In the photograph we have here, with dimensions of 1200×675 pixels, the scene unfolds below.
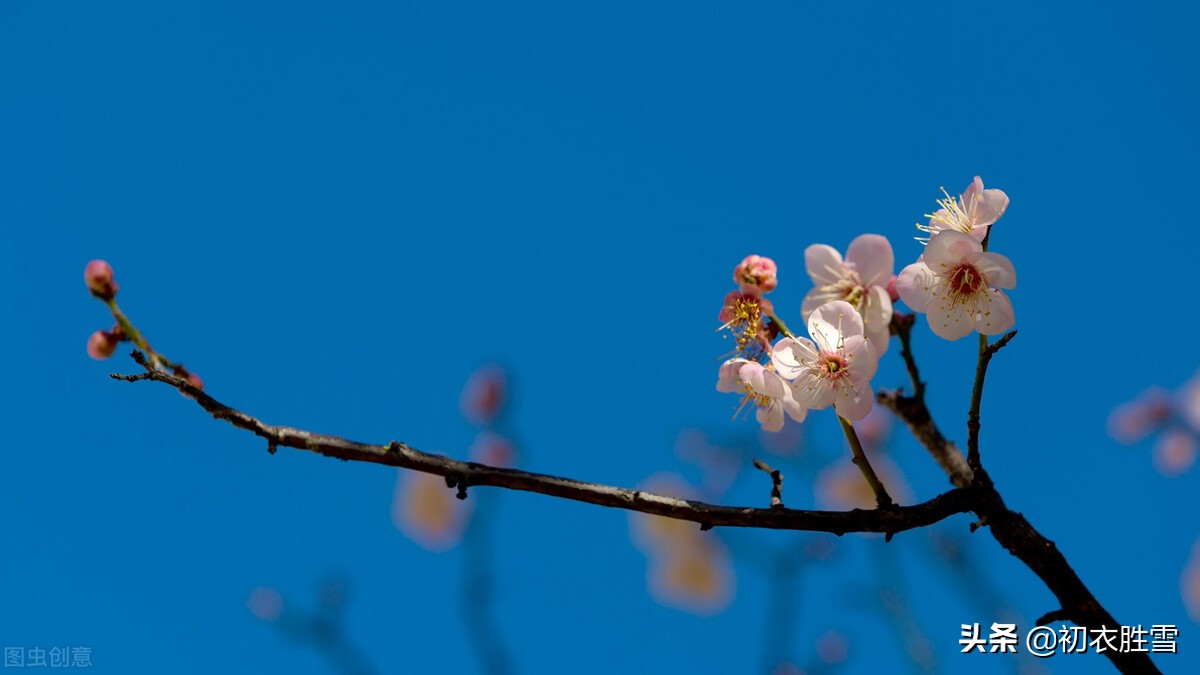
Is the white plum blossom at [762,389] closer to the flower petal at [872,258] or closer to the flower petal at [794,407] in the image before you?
the flower petal at [794,407]

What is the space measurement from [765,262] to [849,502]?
293cm

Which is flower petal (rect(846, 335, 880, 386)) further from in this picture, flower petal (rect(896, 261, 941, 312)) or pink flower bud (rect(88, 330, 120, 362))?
pink flower bud (rect(88, 330, 120, 362))

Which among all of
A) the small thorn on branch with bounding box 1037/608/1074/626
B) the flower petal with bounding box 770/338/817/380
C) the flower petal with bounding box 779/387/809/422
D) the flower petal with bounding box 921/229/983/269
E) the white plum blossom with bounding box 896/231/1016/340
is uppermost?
the flower petal with bounding box 921/229/983/269

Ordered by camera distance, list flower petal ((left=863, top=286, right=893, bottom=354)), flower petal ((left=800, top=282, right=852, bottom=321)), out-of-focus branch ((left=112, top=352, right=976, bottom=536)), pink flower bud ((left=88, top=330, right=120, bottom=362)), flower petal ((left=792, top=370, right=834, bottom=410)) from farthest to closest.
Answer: flower petal ((left=800, top=282, right=852, bottom=321)), flower petal ((left=863, top=286, right=893, bottom=354)), flower petal ((left=792, top=370, right=834, bottom=410)), pink flower bud ((left=88, top=330, right=120, bottom=362)), out-of-focus branch ((left=112, top=352, right=976, bottom=536))

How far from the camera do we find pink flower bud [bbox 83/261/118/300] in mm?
1533

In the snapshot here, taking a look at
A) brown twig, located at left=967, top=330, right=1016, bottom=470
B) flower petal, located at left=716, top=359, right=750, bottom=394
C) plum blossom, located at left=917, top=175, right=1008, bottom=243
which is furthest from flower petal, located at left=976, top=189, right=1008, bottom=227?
flower petal, located at left=716, top=359, right=750, bottom=394

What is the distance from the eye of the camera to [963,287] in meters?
1.77

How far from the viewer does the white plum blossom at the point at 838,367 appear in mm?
1693

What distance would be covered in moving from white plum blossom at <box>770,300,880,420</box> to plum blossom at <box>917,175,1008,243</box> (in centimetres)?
23

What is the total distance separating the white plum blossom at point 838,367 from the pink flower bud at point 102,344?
1155 millimetres

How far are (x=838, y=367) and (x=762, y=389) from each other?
0.48 ft

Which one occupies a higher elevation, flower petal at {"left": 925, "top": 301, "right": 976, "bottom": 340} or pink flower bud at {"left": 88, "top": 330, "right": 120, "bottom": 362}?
pink flower bud at {"left": 88, "top": 330, "right": 120, "bottom": 362}

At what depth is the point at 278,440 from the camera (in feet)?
4.86

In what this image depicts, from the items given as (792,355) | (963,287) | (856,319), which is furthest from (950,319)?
(792,355)
